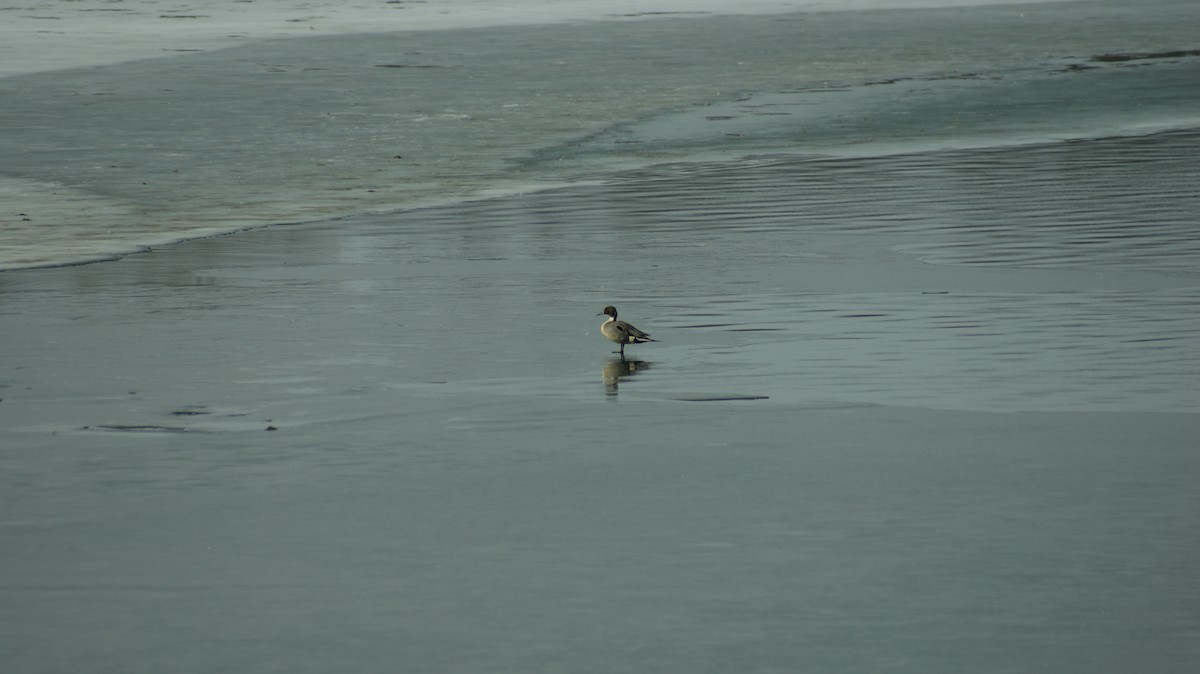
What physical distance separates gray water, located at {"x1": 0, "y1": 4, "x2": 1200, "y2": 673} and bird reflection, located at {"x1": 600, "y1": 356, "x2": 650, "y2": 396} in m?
0.03

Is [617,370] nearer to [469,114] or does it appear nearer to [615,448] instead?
[615,448]

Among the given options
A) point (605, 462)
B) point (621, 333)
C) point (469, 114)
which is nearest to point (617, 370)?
point (621, 333)

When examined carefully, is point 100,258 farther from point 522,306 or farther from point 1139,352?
point 1139,352

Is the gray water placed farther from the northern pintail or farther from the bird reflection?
the northern pintail

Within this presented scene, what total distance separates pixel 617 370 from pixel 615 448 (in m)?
1.90

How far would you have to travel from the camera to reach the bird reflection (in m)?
10.5

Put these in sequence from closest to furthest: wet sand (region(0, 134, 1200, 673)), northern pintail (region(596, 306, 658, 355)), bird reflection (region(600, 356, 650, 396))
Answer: wet sand (region(0, 134, 1200, 673)) < bird reflection (region(600, 356, 650, 396)) < northern pintail (region(596, 306, 658, 355))

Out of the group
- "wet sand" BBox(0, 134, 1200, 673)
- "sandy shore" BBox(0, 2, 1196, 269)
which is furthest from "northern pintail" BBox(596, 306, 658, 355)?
"sandy shore" BBox(0, 2, 1196, 269)

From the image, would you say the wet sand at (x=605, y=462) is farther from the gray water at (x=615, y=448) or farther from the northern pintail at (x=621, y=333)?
the northern pintail at (x=621, y=333)

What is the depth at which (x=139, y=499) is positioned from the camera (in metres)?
8.26

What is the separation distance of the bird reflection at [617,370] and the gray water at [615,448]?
3cm

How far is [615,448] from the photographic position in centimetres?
905

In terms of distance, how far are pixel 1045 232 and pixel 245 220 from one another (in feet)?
23.3

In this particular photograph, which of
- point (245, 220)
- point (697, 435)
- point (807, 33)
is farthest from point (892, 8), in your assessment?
point (697, 435)
